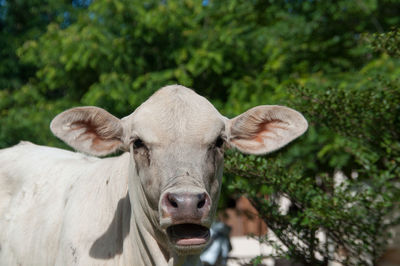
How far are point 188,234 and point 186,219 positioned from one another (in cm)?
20

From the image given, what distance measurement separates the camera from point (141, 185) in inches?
133

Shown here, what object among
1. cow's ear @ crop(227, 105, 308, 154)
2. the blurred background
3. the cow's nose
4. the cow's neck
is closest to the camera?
the cow's nose

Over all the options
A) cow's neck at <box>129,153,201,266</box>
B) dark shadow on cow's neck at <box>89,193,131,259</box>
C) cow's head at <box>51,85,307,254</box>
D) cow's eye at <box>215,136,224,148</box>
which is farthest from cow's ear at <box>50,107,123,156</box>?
cow's eye at <box>215,136,224,148</box>

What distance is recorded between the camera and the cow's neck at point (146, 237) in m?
3.35

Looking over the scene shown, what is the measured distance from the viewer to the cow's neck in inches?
132

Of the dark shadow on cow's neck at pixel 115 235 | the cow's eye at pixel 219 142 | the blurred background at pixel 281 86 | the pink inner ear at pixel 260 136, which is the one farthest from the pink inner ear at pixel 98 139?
the blurred background at pixel 281 86

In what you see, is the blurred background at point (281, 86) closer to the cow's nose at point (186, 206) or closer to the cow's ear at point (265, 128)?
the cow's ear at point (265, 128)

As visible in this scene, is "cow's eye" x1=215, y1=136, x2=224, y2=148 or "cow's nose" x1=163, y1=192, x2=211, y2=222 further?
"cow's eye" x1=215, y1=136, x2=224, y2=148

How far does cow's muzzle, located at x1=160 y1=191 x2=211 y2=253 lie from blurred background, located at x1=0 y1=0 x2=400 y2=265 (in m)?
1.76

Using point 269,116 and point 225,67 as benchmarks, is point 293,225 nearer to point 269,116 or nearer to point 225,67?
point 269,116

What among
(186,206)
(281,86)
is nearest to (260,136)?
(186,206)

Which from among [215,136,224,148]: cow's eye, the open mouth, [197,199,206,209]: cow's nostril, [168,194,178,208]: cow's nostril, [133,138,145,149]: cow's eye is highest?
[133,138,145,149]: cow's eye

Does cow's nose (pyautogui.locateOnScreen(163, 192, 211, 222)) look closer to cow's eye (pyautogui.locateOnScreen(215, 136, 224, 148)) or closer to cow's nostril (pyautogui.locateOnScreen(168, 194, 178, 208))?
cow's nostril (pyautogui.locateOnScreen(168, 194, 178, 208))

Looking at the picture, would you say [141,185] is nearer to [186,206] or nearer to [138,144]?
[138,144]
